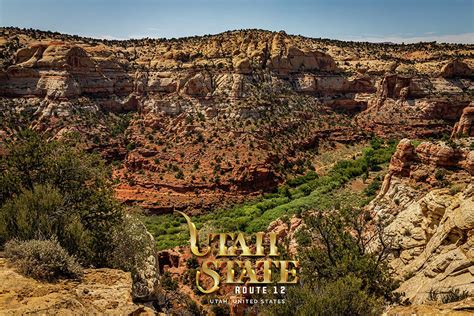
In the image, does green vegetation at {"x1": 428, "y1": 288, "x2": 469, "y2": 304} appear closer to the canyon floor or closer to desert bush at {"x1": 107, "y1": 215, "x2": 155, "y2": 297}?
desert bush at {"x1": 107, "y1": 215, "x2": 155, "y2": 297}

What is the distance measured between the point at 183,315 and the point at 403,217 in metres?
13.6

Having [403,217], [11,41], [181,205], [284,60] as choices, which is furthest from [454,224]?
[11,41]

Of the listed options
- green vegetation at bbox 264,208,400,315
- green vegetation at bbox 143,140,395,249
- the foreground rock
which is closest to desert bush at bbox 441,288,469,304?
green vegetation at bbox 264,208,400,315

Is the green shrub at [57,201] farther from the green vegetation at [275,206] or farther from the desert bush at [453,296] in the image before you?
the green vegetation at [275,206]

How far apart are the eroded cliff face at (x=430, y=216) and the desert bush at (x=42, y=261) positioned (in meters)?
12.1

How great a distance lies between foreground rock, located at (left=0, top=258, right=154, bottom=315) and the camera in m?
9.52

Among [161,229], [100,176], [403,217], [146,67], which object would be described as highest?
[146,67]

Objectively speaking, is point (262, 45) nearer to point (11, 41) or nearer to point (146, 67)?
point (146, 67)

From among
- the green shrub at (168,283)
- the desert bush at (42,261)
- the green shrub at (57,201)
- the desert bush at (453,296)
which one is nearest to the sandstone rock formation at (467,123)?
the green shrub at (168,283)

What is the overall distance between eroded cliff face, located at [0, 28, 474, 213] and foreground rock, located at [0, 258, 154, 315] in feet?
119

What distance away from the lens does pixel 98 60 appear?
67.1 m

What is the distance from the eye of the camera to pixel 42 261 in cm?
1154

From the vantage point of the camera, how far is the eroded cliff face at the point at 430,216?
597 inches

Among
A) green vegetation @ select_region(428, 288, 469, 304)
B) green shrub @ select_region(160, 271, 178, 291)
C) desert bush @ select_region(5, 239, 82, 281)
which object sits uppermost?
desert bush @ select_region(5, 239, 82, 281)
